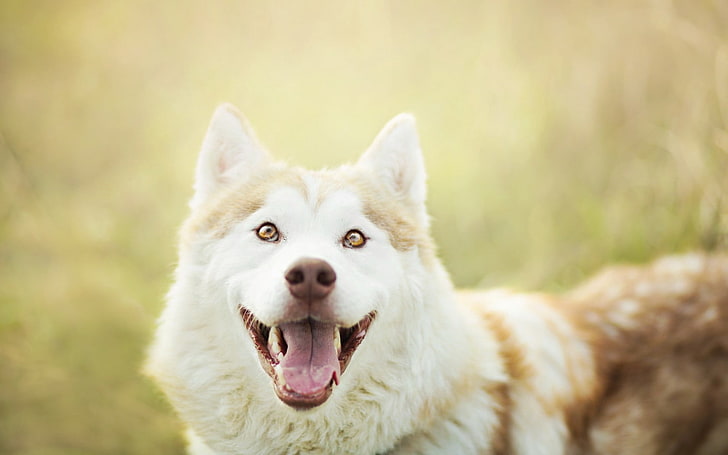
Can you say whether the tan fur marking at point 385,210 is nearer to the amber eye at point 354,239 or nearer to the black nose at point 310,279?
the amber eye at point 354,239

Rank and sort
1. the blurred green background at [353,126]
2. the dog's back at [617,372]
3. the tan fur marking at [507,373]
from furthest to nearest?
the blurred green background at [353,126] → the dog's back at [617,372] → the tan fur marking at [507,373]

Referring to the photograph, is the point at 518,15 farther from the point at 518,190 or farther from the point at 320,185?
the point at 320,185

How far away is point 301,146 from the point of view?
7164mm

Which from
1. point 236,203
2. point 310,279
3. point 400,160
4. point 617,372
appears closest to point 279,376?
point 310,279

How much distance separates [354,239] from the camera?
106 inches

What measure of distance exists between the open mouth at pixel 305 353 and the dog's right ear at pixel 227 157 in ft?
2.53

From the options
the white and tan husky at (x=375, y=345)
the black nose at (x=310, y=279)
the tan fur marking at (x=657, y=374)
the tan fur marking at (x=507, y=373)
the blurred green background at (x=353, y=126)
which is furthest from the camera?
the blurred green background at (x=353, y=126)

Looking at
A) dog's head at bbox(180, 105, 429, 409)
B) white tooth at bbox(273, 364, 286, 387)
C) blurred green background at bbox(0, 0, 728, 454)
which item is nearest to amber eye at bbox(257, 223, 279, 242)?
dog's head at bbox(180, 105, 429, 409)

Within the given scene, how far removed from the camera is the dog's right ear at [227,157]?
3.01 meters

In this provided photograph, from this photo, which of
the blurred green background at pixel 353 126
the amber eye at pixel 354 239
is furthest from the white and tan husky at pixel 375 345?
the blurred green background at pixel 353 126

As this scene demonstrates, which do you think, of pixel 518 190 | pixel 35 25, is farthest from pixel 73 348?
pixel 518 190

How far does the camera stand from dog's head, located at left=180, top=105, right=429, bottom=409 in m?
2.34

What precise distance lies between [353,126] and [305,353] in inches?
201

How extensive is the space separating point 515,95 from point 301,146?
8.16 ft
